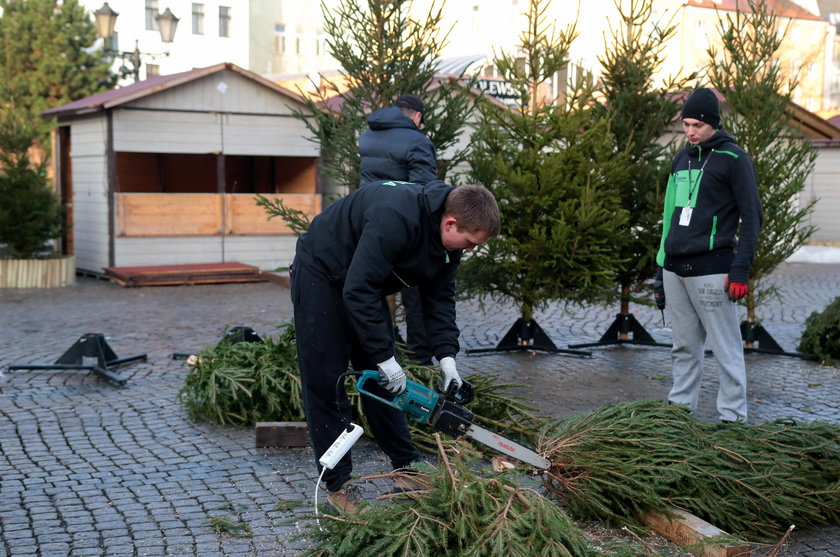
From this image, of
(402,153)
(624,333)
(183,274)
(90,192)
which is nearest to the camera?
(402,153)

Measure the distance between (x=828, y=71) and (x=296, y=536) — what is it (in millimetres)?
79008

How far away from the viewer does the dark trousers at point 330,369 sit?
183 inches

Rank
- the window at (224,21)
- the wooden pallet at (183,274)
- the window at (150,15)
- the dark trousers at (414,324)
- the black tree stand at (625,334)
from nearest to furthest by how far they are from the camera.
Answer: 1. the dark trousers at (414,324)
2. the black tree stand at (625,334)
3. the wooden pallet at (183,274)
4. the window at (150,15)
5. the window at (224,21)

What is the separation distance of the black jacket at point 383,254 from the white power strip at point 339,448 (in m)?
0.41

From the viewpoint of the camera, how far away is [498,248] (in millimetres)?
9203

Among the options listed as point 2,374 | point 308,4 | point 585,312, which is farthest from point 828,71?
point 2,374

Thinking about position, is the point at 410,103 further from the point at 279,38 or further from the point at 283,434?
the point at 279,38

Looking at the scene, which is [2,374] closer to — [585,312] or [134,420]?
[134,420]

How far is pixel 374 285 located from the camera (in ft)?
14.3

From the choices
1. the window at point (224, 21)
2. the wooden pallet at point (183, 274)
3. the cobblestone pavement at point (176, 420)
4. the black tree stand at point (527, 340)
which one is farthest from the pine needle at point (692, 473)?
the window at point (224, 21)

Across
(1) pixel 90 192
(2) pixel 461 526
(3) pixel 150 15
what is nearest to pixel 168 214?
(1) pixel 90 192

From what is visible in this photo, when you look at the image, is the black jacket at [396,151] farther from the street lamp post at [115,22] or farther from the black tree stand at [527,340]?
the street lamp post at [115,22]

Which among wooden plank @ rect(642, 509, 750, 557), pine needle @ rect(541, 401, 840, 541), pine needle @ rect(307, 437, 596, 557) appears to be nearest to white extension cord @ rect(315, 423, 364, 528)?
pine needle @ rect(307, 437, 596, 557)

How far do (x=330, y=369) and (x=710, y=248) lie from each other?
9.09ft
